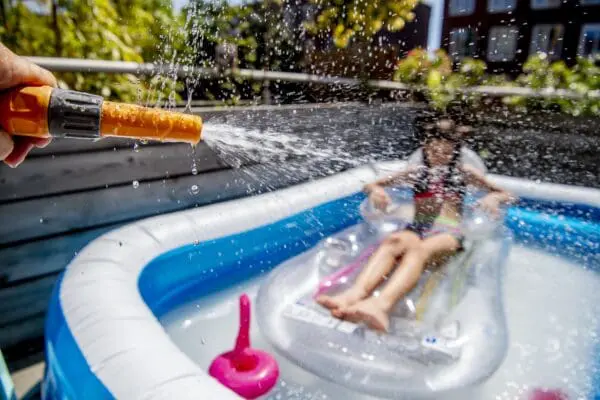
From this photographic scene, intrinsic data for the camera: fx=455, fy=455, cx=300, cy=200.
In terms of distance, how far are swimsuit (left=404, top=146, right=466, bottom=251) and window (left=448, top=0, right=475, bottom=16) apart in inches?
397

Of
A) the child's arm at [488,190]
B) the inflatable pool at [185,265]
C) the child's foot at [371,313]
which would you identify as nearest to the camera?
the inflatable pool at [185,265]

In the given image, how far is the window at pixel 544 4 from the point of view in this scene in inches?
382

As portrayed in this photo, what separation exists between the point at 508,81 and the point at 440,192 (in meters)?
3.46

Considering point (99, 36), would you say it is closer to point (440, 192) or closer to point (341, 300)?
point (341, 300)

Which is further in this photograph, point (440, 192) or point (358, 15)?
point (358, 15)

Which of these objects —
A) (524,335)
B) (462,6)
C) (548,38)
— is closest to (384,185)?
(524,335)

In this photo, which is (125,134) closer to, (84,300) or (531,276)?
(84,300)

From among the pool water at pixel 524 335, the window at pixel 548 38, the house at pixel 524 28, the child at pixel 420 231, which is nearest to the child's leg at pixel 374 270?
the child at pixel 420 231

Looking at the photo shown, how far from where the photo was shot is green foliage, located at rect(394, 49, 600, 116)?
452cm

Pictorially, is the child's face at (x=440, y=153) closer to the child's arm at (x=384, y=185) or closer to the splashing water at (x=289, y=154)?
the child's arm at (x=384, y=185)

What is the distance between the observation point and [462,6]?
11.6m

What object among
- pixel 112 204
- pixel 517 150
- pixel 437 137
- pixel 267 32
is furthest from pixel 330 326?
pixel 517 150

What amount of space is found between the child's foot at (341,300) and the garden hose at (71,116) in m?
1.40

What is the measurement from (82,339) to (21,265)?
0.91m
